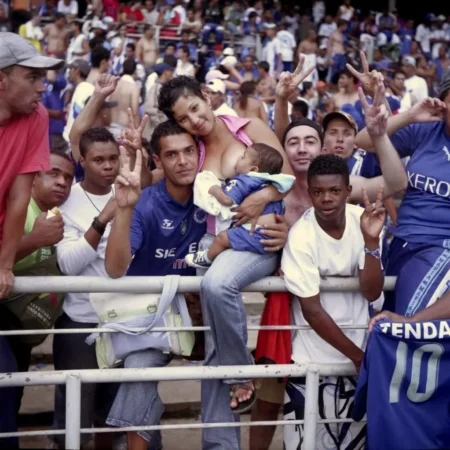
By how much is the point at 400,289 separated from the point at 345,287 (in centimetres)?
27

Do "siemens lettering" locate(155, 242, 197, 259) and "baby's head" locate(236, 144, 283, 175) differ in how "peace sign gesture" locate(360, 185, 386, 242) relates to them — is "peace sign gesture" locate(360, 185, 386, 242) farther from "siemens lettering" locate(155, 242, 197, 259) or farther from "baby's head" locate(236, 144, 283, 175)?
"siemens lettering" locate(155, 242, 197, 259)

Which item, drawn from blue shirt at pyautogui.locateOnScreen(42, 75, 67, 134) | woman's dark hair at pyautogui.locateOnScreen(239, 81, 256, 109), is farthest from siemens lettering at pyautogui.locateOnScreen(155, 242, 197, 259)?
woman's dark hair at pyautogui.locateOnScreen(239, 81, 256, 109)

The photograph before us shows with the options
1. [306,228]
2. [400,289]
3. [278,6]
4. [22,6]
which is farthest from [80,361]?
[278,6]

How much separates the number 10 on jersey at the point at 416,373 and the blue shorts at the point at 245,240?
0.76 meters

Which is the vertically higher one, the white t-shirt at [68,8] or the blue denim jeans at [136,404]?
the white t-shirt at [68,8]

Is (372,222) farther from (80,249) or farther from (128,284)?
(80,249)

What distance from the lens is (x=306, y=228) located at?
392 centimetres

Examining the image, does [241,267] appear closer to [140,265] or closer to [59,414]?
[140,265]

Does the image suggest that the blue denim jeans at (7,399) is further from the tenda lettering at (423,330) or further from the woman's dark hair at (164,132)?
the tenda lettering at (423,330)

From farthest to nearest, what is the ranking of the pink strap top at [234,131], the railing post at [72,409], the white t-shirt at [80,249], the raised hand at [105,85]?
the raised hand at [105,85], the pink strap top at [234,131], the white t-shirt at [80,249], the railing post at [72,409]

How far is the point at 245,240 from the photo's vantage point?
12.6ft

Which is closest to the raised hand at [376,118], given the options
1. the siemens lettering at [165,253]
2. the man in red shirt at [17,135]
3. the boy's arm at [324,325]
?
the boy's arm at [324,325]

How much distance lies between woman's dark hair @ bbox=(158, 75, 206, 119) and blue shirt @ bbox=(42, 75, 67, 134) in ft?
18.1

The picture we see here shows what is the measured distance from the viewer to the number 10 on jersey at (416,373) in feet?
12.0
